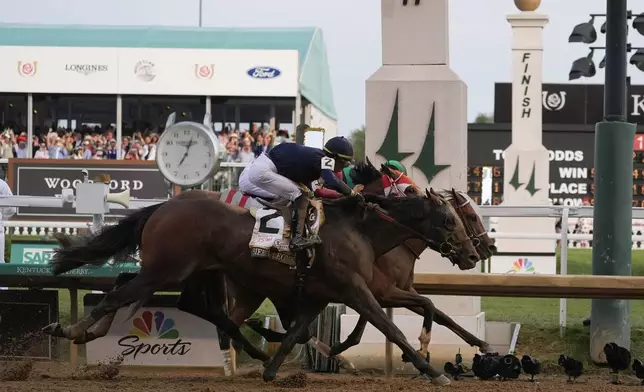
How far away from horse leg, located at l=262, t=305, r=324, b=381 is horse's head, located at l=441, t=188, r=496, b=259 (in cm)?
119

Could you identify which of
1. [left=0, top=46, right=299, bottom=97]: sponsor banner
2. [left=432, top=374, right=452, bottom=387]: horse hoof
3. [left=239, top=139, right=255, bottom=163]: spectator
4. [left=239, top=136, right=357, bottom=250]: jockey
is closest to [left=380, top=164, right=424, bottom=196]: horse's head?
[left=239, top=136, right=357, bottom=250]: jockey

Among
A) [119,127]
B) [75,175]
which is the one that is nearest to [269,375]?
[75,175]

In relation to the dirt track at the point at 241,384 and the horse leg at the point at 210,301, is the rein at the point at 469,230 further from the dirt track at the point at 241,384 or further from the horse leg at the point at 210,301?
the horse leg at the point at 210,301

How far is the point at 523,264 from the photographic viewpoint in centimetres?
1670

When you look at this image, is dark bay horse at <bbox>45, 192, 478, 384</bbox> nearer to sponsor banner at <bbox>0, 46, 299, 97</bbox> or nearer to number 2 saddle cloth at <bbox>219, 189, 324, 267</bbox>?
number 2 saddle cloth at <bbox>219, 189, 324, 267</bbox>

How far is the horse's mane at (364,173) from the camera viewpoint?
330 inches

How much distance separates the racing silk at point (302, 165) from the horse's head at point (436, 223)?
15.8 inches

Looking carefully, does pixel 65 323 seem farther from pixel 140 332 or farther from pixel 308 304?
pixel 308 304

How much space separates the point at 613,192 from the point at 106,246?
4286 millimetres

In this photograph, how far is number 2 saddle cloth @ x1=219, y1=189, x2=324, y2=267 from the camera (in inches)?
291

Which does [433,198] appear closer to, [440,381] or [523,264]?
[440,381]

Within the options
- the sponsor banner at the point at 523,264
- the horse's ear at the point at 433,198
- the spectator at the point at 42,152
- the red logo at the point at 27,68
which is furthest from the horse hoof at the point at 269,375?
the red logo at the point at 27,68

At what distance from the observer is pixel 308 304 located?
Result: 7.61 m

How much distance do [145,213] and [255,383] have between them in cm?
137
